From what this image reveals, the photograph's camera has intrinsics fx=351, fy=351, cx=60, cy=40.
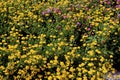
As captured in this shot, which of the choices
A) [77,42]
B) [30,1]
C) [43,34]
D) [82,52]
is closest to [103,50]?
[82,52]

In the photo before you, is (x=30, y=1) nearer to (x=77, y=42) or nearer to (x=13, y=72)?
(x=77, y=42)

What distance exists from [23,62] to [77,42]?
1631 millimetres

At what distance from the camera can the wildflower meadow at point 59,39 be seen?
605 centimetres

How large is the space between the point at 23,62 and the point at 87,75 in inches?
44.7

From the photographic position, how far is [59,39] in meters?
6.73

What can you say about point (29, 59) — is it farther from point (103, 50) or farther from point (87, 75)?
point (103, 50)

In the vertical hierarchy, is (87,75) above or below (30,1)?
below

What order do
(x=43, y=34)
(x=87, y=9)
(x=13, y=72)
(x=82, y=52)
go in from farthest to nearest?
(x=87, y=9) < (x=43, y=34) < (x=82, y=52) < (x=13, y=72)

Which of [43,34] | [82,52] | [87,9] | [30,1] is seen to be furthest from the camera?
[30,1]

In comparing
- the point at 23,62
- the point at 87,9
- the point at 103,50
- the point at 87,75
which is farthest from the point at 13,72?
the point at 87,9

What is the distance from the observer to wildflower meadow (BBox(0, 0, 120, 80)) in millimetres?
6051

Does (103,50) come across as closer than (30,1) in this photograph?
Yes

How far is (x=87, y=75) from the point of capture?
6.06 metres

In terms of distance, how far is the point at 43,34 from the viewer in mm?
7340
